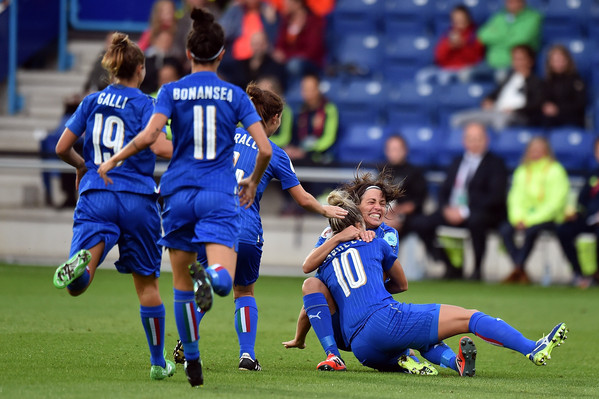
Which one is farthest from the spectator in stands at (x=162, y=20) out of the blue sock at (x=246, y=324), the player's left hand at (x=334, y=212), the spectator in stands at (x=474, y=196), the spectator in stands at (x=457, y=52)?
the player's left hand at (x=334, y=212)

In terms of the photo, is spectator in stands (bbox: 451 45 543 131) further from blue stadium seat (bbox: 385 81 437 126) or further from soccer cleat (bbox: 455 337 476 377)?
soccer cleat (bbox: 455 337 476 377)

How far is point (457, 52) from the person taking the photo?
15734mm

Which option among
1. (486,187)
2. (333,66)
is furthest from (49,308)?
(333,66)

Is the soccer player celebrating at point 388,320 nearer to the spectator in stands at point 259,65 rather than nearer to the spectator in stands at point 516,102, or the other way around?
the spectator in stands at point 516,102

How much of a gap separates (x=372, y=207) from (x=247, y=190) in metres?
1.33

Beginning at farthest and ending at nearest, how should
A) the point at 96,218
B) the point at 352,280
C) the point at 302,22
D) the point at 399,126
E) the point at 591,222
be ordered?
the point at 302,22, the point at 399,126, the point at 591,222, the point at 352,280, the point at 96,218

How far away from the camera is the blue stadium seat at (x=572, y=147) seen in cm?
1401

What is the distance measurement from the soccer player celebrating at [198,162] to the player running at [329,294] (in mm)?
1099

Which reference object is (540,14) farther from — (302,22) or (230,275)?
(230,275)

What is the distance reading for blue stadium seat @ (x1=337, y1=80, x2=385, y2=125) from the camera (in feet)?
50.7

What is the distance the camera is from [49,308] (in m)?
9.41

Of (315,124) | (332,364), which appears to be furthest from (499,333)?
(315,124)

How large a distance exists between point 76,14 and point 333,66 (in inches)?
190

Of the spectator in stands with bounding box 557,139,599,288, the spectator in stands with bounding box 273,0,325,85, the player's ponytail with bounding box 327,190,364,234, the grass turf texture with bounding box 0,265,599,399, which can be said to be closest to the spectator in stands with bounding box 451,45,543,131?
the spectator in stands with bounding box 557,139,599,288
